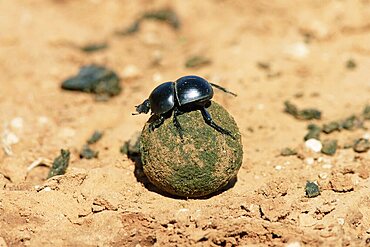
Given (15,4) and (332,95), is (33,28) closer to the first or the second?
(15,4)

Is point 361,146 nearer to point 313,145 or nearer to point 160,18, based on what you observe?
point 313,145

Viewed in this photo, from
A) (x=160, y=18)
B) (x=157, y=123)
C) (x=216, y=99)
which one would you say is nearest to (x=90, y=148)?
(x=157, y=123)

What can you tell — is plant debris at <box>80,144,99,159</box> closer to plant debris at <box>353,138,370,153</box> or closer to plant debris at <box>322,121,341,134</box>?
plant debris at <box>322,121,341,134</box>

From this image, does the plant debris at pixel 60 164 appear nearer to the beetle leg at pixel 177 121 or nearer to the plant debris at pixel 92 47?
the beetle leg at pixel 177 121

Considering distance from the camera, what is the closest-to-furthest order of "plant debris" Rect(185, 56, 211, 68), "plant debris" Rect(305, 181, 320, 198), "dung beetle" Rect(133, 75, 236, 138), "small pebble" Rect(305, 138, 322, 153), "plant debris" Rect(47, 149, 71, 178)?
"dung beetle" Rect(133, 75, 236, 138) < "plant debris" Rect(305, 181, 320, 198) < "plant debris" Rect(47, 149, 71, 178) < "small pebble" Rect(305, 138, 322, 153) < "plant debris" Rect(185, 56, 211, 68)

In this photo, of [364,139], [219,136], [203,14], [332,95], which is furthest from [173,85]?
[203,14]

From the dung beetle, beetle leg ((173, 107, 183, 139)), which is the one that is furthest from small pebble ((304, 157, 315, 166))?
beetle leg ((173, 107, 183, 139))
